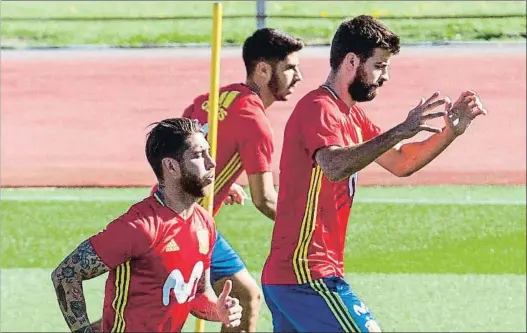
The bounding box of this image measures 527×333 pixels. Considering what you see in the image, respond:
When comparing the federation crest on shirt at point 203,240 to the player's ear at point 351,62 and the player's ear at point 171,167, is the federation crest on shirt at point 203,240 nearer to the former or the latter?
the player's ear at point 171,167

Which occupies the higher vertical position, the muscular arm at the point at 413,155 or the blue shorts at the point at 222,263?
the muscular arm at the point at 413,155

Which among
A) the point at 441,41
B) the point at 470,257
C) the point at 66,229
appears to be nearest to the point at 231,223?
the point at 66,229

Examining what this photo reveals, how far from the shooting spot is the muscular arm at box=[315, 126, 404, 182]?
6.76 metres

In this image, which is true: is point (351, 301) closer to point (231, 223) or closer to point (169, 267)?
point (169, 267)

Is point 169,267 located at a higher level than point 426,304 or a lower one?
higher

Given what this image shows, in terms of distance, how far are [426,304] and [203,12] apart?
61.7 ft

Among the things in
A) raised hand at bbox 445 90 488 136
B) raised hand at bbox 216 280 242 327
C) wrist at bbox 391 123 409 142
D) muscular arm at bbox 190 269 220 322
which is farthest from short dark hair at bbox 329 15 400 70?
raised hand at bbox 216 280 242 327

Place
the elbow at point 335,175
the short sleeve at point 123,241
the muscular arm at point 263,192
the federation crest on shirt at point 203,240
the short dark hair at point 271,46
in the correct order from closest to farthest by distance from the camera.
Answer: the short sleeve at point 123,241, the federation crest on shirt at point 203,240, the elbow at point 335,175, the muscular arm at point 263,192, the short dark hair at point 271,46

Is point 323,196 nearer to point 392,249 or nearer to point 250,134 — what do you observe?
point 250,134

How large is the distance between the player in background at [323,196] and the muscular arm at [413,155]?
0.83 ft

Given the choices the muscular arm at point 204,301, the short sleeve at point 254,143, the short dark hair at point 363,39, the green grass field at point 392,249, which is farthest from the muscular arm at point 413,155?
the green grass field at point 392,249

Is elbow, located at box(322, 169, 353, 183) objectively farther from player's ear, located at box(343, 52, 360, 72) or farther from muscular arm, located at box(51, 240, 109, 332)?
muscular arm, located at box(51, 240, 109, 332)

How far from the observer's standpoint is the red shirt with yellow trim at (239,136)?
347 inches

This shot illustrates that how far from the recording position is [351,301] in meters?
7.27
